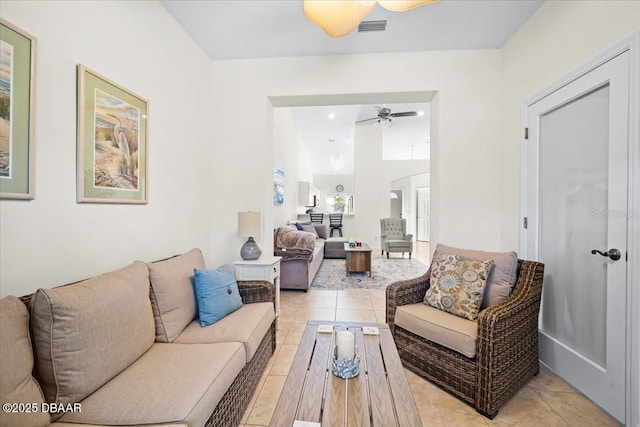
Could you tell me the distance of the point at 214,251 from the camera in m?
3.17

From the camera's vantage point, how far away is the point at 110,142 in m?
1.79

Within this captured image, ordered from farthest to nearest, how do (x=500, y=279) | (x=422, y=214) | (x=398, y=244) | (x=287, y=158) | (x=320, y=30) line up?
(x=422, y=214) < (x=287, y=158) < (x=398, y=244) < (x=320, y=30) < (x=500, y=279)

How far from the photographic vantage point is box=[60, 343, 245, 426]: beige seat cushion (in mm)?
1050

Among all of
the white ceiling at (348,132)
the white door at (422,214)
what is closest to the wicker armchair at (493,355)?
the white ceiling at (348,132)

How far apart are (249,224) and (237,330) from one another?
130 centimetres

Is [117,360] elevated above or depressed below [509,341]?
above

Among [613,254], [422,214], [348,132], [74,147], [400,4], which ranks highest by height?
[348,132]

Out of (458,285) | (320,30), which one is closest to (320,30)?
(320,30)

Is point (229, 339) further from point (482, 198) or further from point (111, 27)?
point (482, 198)

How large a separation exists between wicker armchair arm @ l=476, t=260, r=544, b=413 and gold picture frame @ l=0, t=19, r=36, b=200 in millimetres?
2569

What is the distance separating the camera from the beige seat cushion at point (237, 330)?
168 centimetres

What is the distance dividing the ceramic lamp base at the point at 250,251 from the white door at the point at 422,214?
342 inches

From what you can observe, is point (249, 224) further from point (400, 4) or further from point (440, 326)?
point (400, 4)

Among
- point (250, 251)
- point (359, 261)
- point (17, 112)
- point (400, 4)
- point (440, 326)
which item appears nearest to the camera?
point (17, 112)
